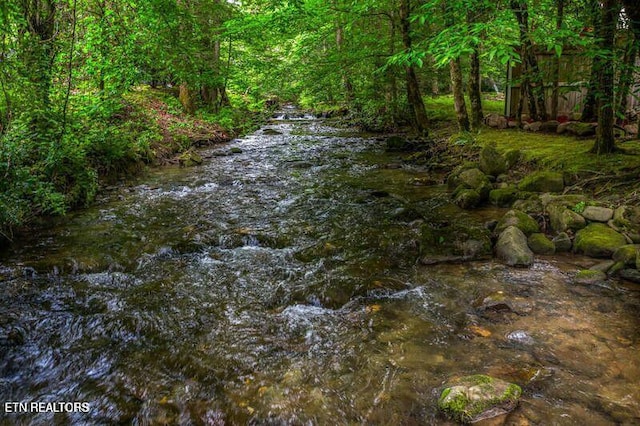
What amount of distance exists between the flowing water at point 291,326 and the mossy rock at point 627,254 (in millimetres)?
356

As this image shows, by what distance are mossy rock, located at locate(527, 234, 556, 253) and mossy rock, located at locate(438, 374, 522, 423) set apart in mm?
3113

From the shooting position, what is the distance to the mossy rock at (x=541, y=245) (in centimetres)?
561

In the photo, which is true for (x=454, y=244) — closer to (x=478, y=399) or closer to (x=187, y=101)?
(x=478, y=399)

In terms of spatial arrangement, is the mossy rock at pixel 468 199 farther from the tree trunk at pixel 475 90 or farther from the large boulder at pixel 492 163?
the tree trunk at pixel 475 90

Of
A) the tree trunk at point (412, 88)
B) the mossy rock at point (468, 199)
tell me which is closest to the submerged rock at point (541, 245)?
the mossy rock at point (468, 199)

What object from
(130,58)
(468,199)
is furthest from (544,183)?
(130,58)

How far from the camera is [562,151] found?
27.8ft

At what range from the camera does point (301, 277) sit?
5.27 m

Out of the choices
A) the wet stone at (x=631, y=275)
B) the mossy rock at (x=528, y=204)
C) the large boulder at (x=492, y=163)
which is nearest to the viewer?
the wet stone at (x=631, y=275)

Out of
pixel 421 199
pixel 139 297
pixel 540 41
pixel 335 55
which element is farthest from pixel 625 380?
pixel 335 55

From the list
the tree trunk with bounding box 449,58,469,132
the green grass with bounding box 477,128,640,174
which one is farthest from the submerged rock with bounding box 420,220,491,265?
the tree trunk with bounding box 449,58,469,132

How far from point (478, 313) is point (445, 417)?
1619mm

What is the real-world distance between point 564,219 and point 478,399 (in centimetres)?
421

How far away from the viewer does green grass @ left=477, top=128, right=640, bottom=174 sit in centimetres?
691
